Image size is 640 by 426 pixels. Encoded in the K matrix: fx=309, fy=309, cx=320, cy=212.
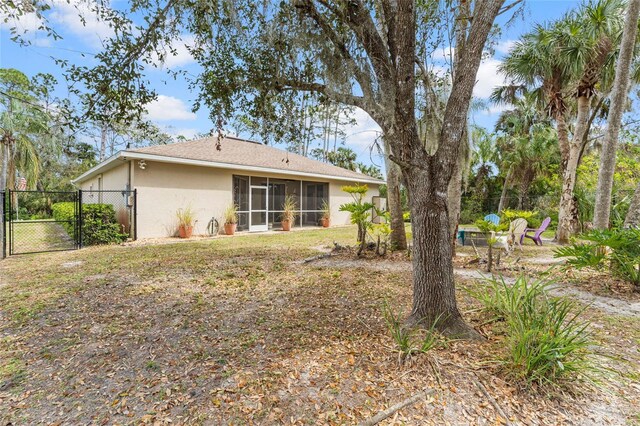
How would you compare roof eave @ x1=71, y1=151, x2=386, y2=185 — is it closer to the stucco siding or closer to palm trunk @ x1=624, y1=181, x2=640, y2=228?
the stucco siding

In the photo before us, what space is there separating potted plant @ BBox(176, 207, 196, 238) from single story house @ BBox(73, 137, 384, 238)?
0.54 ft

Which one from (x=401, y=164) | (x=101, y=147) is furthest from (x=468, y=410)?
(x=101, y=147)

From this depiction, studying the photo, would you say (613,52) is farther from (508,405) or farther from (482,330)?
(508,405)

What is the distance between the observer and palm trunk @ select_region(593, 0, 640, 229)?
573 centimetres

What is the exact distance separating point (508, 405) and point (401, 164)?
2048mm

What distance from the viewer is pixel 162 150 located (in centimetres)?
1092

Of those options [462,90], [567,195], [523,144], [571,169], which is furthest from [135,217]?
[523,144]

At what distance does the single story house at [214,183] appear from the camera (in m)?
10.4

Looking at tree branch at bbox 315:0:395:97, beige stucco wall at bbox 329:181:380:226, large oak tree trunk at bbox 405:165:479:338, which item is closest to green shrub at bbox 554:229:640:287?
large oak tree trunk at bbox 405:165:479:338

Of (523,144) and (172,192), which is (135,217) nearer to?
(172,192)

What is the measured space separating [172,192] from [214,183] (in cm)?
164

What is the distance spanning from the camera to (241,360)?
271cm

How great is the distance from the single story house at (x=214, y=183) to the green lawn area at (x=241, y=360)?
16.0 feet

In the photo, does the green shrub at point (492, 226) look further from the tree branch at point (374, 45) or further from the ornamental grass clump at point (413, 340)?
the tree branch at point (374, 45)
